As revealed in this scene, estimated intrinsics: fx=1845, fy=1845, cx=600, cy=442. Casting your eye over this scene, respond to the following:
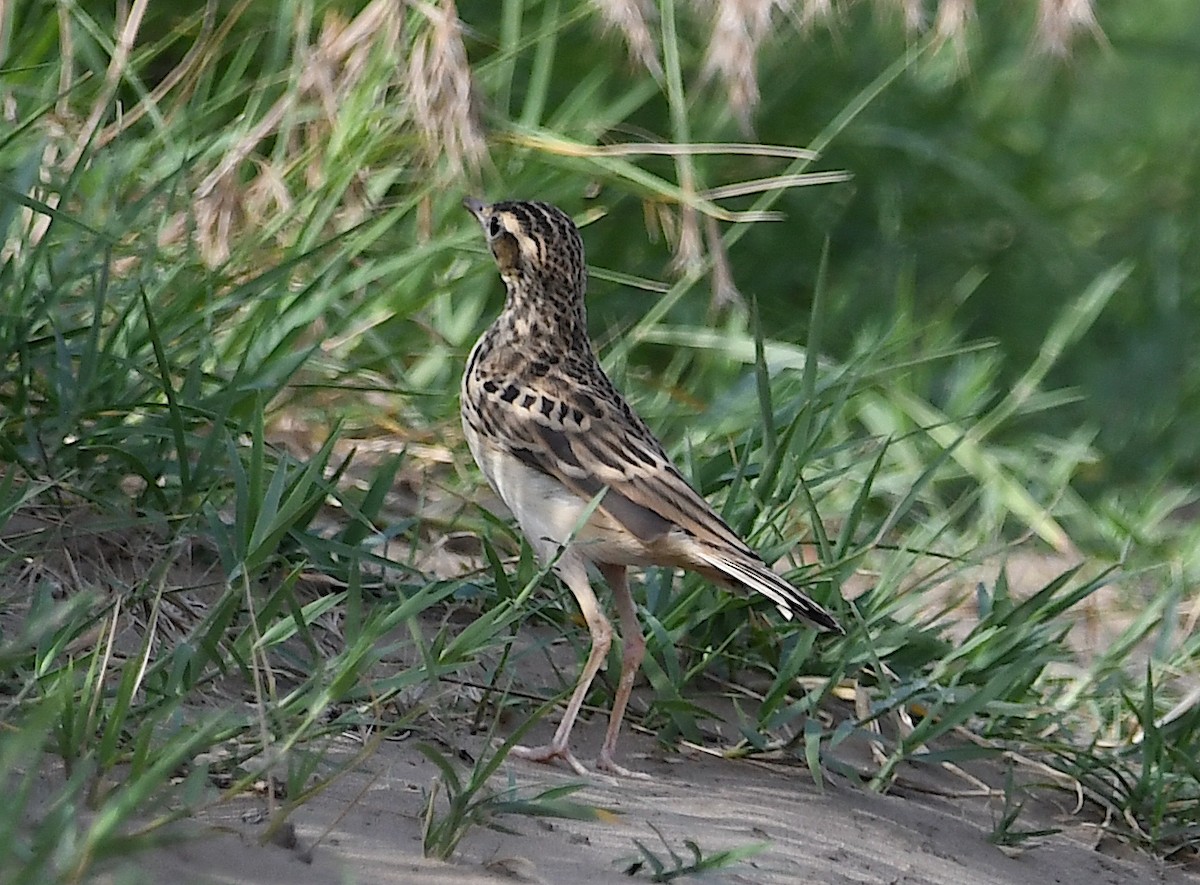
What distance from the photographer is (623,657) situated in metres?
3.79

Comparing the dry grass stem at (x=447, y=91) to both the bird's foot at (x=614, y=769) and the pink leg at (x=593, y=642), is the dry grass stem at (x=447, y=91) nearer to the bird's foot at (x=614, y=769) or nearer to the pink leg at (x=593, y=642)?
the pink leg at (x=593, y=642)

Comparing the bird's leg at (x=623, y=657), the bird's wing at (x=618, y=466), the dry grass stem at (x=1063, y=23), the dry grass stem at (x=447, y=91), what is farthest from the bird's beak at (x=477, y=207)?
the dry grass stem at (x=1063, y=23)

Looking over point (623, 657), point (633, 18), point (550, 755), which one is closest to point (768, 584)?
point (623, 657)

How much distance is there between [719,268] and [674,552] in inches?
43.2

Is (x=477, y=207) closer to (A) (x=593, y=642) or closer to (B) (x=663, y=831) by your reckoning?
(A) (x=593, y=642)

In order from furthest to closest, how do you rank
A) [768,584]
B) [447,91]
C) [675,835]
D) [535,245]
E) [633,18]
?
[535,245] < [447,91] < [633,18] < [768,584] < [675,835]

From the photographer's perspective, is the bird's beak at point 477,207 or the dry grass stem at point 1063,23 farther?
the bird's beak at point 477,207

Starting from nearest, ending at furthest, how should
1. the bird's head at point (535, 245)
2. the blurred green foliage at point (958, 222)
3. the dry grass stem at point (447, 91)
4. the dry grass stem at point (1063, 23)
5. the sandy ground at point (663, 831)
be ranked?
the sandy ground at point (663, 831) < the dry grass stem at point (1063, 23) < the dry grass stem at point (447, 91) < the bird's head at point (535, 245) < the blurred green foliage at point (958, 222)

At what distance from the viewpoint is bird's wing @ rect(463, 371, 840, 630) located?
3.60 meters

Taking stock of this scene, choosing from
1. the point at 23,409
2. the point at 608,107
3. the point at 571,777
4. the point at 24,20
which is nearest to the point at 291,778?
the point at 571,777

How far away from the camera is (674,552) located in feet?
12.0

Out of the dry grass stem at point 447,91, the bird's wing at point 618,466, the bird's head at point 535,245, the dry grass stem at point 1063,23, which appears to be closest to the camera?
the bird's wing at point 618,466

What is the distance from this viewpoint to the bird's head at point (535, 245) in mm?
4297

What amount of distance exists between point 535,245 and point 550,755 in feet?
4.29
